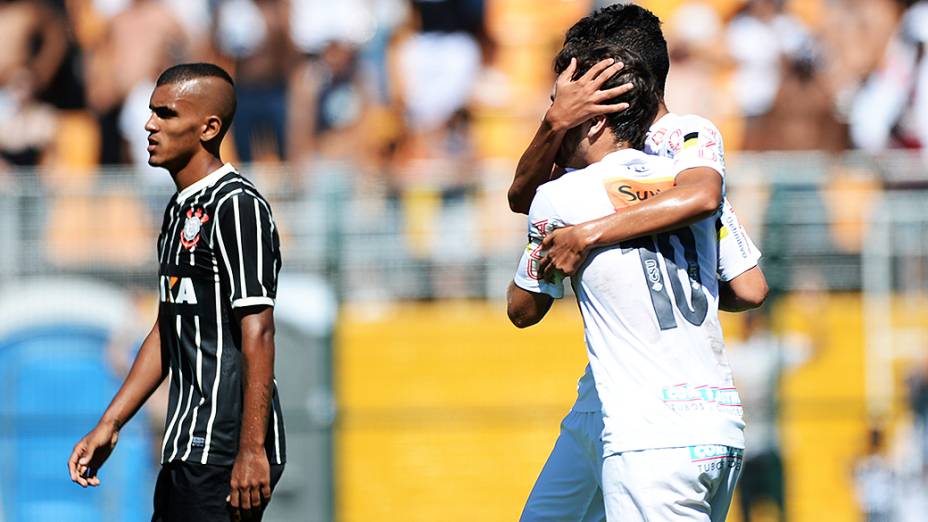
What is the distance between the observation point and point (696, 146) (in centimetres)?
377

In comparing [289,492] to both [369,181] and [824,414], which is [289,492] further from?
[824,414]

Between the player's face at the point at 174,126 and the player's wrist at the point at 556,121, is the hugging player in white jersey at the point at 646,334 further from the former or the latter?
the player's face at the point at 174,126

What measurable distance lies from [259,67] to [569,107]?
25.7ft

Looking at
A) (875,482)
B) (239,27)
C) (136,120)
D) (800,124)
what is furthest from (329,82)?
(875,482)

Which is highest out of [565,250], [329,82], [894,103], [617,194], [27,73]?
[27,73]

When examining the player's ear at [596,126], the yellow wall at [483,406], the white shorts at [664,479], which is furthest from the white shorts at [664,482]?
the yellow wall at [483,406]

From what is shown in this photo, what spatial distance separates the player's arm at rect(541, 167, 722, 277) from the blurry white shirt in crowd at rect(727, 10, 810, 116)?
753 cm

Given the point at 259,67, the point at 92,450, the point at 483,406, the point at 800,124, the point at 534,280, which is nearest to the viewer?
the point at 534,280

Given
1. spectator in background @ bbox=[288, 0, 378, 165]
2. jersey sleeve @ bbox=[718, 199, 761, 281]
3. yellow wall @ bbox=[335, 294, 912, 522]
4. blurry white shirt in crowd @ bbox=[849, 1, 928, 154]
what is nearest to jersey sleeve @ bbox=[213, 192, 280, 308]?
jersey sleeve @ bbox=[718, 199, 761, 281]

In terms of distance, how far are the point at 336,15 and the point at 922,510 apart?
6.01 metres

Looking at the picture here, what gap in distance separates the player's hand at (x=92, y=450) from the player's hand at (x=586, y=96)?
6.08 feet

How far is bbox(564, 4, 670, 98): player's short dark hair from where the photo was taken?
3.67 metres

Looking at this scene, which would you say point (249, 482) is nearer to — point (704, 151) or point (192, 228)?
point (192, 228)

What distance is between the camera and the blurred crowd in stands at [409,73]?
10891mm
